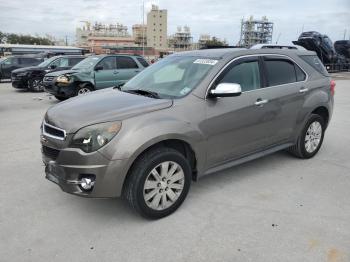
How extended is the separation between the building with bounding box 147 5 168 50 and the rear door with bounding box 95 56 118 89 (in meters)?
111

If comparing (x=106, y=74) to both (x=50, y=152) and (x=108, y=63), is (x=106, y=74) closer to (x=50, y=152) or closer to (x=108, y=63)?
(x=108, y=63)

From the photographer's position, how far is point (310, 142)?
536 centimetres

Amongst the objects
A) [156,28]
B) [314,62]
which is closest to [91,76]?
[314,62]

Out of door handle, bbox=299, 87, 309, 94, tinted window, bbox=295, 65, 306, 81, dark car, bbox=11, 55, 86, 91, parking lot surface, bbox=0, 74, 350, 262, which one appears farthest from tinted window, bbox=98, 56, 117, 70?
door handle, bbox=299, 87, 309, 94

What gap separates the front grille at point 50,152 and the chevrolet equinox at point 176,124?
0.04ft

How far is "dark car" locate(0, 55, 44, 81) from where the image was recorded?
20031mm

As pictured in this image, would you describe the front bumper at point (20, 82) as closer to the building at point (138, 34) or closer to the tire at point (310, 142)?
the tire at point (310, 142)

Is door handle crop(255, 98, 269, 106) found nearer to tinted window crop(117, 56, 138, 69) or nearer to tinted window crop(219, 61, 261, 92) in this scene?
tinted window crop(219, 61, 261, 92)

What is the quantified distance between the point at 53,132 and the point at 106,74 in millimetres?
8366

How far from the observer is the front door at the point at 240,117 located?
12.6 ft

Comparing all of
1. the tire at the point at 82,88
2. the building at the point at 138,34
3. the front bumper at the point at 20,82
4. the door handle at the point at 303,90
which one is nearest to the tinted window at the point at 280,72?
the door handle at the point at 303,90

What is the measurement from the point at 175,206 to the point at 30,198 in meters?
1.75

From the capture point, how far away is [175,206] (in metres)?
3.62

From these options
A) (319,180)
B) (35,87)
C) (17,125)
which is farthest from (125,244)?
(35,87)
